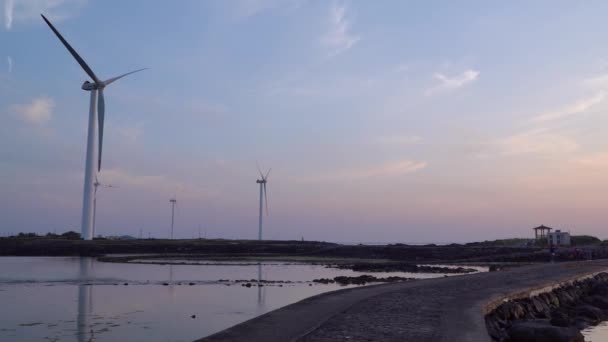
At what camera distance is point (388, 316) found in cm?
1575

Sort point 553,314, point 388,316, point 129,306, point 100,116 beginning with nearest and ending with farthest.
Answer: point 388,316
point 553,314
point 129,306
point 100,116

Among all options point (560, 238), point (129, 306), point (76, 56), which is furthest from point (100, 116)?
point (560, 238)

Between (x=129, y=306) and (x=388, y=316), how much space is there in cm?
1176

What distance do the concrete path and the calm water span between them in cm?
291

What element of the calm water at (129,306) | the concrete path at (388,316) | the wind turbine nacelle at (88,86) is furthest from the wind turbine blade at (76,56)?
the concrete path at (388,316)

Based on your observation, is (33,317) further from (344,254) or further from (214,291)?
(344,254)

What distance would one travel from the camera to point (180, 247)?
303ft

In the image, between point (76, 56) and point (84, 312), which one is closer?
point (84, 312)

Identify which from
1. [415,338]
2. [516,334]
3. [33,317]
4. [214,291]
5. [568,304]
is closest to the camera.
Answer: [415,338]

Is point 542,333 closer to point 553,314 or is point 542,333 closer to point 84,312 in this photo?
point 553,314

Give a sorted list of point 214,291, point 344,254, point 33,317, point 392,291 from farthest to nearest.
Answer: point 344,254, point 214,291, point 392,291, point 33,317

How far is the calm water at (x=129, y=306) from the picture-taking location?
17375 millimetres

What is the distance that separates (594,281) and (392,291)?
17328 millimetres

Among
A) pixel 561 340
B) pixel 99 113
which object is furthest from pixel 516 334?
pixel 99 113
